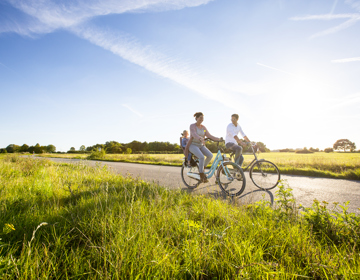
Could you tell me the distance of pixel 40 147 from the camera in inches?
2613

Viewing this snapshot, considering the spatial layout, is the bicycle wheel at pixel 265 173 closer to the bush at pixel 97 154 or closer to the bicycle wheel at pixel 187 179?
the bicycle wheel at pixel 187 179

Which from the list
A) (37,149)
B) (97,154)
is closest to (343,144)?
(97,154)

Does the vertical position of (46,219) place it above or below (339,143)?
below

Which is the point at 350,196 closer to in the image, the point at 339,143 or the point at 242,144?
the point at 242,144

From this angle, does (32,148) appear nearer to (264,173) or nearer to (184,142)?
(184,142)

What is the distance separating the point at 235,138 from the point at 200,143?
1582 mm

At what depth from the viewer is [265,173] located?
6.70 meters

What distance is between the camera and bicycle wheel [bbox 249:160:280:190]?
6574 mm

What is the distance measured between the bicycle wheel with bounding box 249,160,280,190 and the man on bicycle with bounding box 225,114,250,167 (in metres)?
0.58

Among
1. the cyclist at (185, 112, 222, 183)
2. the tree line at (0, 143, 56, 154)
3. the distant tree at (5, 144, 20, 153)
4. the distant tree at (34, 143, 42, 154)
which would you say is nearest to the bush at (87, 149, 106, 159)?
the cyclist at (185, 112, 222, 183)

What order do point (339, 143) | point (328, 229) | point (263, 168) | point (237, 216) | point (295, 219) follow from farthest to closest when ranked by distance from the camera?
point (339, 143) → point (263, 168) → point (237, 216) → point (295, 219) → point (328, 229)

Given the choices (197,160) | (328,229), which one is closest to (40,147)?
(197,160)

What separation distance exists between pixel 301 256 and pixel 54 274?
2.44m

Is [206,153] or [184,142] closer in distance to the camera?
[206,153]
